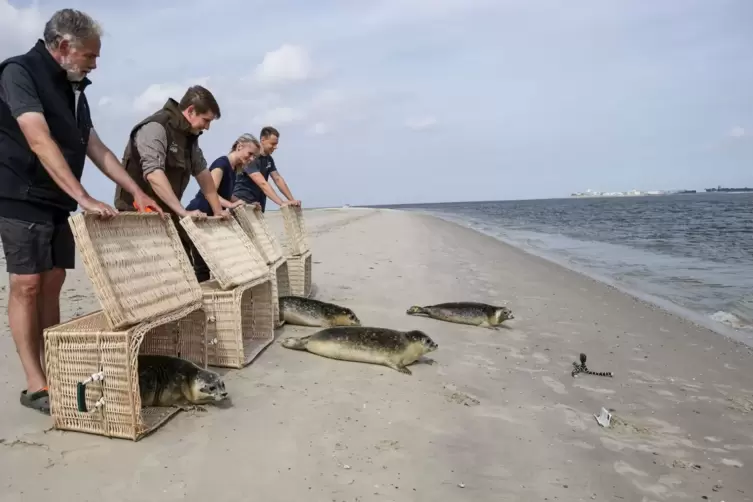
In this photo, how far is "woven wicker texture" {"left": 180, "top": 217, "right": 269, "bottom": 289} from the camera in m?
4.29

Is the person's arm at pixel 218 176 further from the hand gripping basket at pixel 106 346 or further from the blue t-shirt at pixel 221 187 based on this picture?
the hand gripping basket at pixel 106 346

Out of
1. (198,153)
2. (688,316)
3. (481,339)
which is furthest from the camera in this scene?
(688,316)

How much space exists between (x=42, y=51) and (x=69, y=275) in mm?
5757

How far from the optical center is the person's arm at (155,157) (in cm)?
423

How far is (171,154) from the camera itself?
4445 mm

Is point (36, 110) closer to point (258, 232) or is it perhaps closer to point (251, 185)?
point (258, 232)

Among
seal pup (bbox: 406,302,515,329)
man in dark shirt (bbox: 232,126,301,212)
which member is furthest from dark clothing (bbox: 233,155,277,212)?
seal pup (bbox: 406,302,515,329)

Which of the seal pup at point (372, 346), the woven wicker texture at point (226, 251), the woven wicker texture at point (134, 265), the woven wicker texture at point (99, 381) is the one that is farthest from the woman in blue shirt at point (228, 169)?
the woven wicker texture at point (99, 381)

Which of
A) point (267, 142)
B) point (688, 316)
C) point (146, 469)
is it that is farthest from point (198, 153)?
point (688, 316)

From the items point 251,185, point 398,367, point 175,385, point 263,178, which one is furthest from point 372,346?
point 251,185

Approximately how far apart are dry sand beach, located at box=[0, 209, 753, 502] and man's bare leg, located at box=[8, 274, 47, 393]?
0.26 meters

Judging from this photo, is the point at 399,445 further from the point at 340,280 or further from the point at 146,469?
the point at 340,280

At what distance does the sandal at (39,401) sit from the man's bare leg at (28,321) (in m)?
0.03

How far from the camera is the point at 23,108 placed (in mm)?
2963
